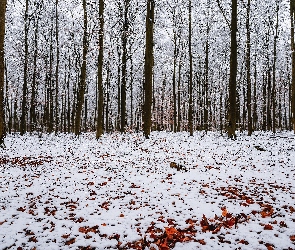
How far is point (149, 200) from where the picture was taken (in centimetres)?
649

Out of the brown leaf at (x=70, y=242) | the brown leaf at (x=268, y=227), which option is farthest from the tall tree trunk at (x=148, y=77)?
the brown leaf at (x=70, y=242)

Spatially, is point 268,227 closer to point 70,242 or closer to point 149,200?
point 149,200

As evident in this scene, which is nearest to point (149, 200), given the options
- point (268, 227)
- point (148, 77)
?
point (268, 227)

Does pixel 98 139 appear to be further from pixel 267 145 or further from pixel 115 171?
pixel 267 145

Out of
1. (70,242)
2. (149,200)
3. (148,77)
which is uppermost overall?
(148,77)

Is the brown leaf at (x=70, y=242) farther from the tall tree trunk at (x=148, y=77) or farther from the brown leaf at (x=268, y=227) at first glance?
the tall tree trunk at (x=148, y=77)

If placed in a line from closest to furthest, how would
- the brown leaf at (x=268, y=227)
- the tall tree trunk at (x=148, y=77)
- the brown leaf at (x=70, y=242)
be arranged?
the brown leaf at (x=70, y=242)
the brown leaf at (x=268, y=227)
the tall tree trunk at (x=148, y=77)

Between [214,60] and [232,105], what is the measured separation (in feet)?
57.6

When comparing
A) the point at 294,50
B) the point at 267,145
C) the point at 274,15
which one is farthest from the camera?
the point at 274,15

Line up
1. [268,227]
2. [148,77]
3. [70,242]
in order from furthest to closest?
[148,77] < [268,227] < [70,242]

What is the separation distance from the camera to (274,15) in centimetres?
2258

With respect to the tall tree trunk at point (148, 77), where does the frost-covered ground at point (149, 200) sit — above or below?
below

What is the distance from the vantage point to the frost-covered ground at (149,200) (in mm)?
4449

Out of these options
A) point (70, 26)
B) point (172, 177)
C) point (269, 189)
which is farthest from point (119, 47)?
point (269, 189)
